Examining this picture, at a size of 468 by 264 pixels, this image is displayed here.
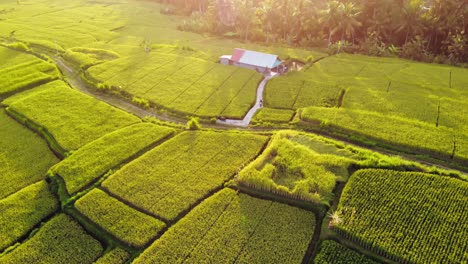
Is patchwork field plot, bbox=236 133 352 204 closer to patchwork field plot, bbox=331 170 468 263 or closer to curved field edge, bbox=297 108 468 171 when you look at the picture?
patchwork field plot, bbox=331 170 468 263

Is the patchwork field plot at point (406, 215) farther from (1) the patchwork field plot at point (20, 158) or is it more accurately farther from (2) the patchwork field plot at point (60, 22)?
(2) the patchwork field plot at point (60, 22)

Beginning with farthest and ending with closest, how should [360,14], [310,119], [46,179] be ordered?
[360,14], [310,119], [46,179]

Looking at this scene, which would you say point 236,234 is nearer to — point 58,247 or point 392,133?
point 58,247

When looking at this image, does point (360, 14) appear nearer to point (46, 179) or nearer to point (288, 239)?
point (288, 239)

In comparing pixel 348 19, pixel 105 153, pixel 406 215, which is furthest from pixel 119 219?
pixel 348 19

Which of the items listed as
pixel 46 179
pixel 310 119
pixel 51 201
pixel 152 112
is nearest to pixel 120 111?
pixel 152 112

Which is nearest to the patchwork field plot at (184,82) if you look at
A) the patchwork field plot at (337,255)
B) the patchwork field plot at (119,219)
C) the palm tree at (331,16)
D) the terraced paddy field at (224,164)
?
the terraced paddy field at (224,164)
